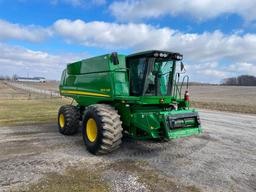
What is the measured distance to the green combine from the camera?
5.75m

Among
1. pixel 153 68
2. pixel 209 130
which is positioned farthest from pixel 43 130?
pixel 209 130

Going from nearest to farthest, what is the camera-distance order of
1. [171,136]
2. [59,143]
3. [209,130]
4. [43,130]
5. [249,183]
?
[249,183] < [171,136] < [59,143] < [43,130] < [209,130]

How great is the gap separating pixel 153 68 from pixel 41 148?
3.94 meters

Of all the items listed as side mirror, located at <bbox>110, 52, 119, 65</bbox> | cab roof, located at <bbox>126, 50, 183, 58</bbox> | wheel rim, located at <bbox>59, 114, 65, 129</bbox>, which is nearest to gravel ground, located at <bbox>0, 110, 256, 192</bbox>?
wheel rim, located at <bbox>59, 114, 65, 129</bbox>

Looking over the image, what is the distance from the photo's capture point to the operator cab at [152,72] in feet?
20.9

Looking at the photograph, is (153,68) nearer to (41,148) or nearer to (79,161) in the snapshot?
(79,161)

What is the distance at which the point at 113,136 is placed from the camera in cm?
571

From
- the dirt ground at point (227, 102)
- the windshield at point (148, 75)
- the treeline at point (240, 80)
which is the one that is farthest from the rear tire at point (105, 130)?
the treeline at point (240, 80)

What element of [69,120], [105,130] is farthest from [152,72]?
[69,120]

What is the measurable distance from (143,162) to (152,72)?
2.47 m

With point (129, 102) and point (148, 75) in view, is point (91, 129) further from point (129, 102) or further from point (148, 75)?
point (148, 75)

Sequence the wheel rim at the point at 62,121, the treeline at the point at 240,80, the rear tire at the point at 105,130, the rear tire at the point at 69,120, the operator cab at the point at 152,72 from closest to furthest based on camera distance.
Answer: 1. the rear tire at the point at 105,130
2. the operator cab at the point at 152,72
3. the rear tire at the point at 69,120
4. the wheel rim at the point at 62,121
5. the treeline at the point at 240,80

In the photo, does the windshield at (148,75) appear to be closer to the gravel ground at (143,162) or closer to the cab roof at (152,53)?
the cab roof at (152,53)

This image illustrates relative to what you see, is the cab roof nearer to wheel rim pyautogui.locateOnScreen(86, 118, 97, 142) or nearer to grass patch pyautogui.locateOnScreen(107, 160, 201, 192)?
wheel rim pyautogui.locateOnScreen(86, 118, 97, 142)
